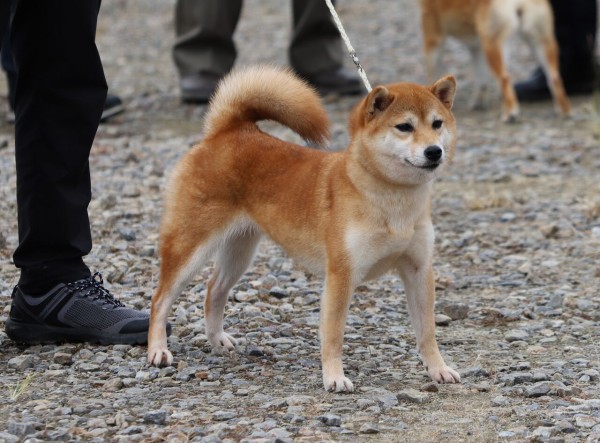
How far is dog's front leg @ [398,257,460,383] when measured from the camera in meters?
3.77

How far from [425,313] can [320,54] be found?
5.43 m

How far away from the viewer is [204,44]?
8742 mm

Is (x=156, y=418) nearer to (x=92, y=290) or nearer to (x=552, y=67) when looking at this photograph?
(x=92, y=290)

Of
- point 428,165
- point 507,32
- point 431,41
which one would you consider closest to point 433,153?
point 428,165

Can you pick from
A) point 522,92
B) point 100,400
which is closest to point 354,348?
point 100,400

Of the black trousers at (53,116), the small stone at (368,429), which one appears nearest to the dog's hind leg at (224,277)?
the black trousers at (53,116)

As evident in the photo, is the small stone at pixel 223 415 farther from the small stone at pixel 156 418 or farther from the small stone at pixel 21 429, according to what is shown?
the small stone at pixel 21 429

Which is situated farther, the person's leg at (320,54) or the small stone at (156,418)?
→ the person's leg at (320,54)

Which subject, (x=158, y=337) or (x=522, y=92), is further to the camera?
(x=522, y=92)

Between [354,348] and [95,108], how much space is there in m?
1.26

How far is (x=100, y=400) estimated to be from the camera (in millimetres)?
3539

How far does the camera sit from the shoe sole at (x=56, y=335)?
13.6 feet

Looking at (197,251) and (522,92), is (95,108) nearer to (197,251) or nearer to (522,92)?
(197,251)

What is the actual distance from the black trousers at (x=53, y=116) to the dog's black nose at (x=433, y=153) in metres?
1.24
